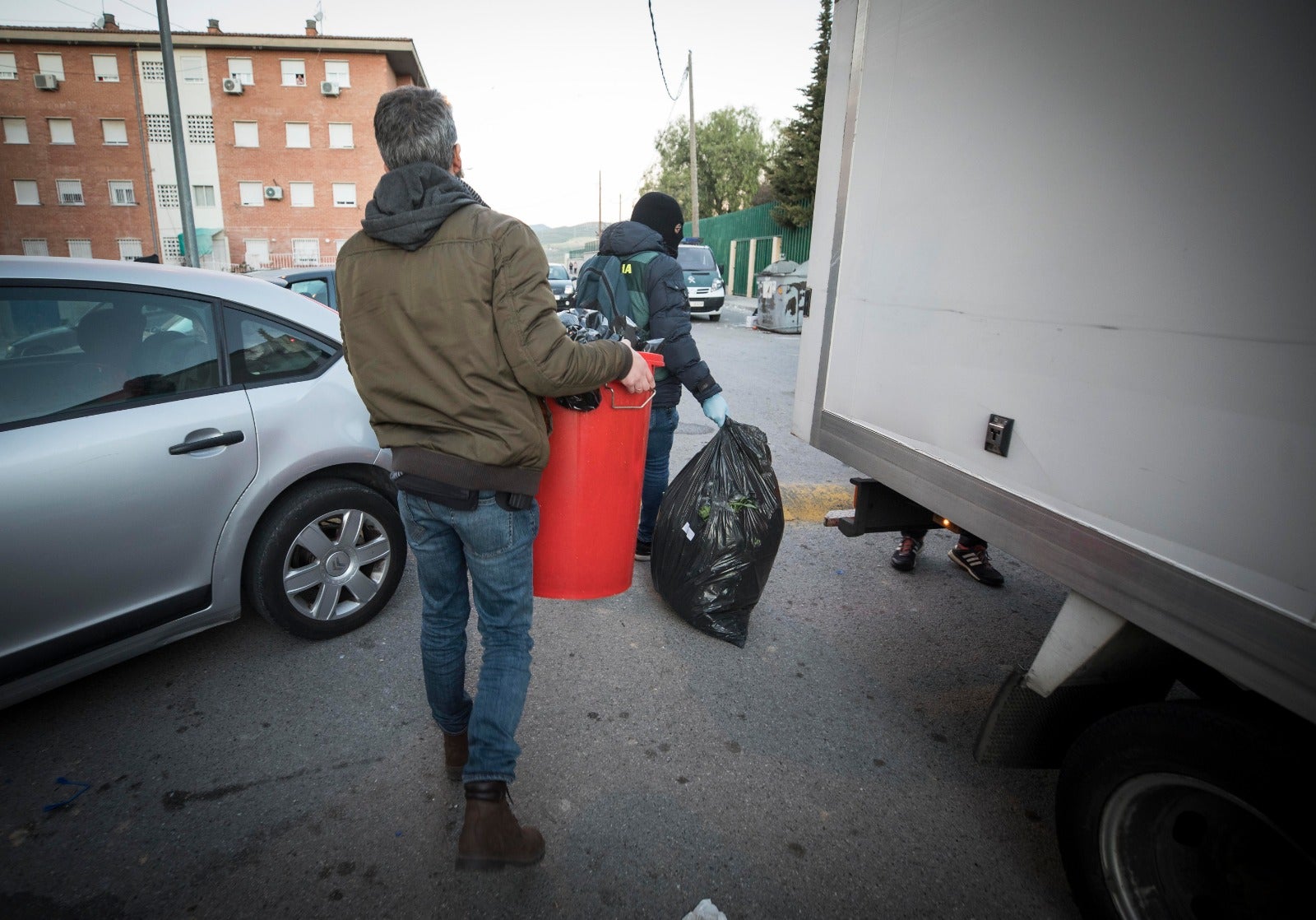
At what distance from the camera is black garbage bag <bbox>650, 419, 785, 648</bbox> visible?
116 inches

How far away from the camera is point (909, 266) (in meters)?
2.11

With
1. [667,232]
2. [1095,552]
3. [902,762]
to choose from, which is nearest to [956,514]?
[1095,552]

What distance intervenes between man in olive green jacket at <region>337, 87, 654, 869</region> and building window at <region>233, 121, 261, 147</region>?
4099cm

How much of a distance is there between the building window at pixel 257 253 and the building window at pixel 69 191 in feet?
27.3

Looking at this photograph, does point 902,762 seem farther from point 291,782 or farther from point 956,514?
point 291,782

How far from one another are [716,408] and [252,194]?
39.8 m

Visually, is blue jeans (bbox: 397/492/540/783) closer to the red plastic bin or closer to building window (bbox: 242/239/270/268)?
the red plastic bin

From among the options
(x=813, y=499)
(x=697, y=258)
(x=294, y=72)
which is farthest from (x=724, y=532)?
(x=294, y=72)

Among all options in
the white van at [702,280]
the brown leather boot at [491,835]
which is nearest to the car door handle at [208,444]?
the brown leather boot at [491,835]

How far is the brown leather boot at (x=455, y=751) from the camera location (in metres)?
2.17

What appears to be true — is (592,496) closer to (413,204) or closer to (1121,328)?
(413,204)

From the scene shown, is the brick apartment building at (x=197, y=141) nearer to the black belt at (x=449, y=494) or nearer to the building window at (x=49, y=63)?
the building window at (x=49, y=63)

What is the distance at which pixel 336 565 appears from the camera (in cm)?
295

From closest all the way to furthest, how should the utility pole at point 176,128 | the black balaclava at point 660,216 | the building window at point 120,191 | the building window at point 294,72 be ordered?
the black balaclava at point 660,216 < the utility pole at point 176,128 < the building window at point 294,72 < the building window at point 120,191
